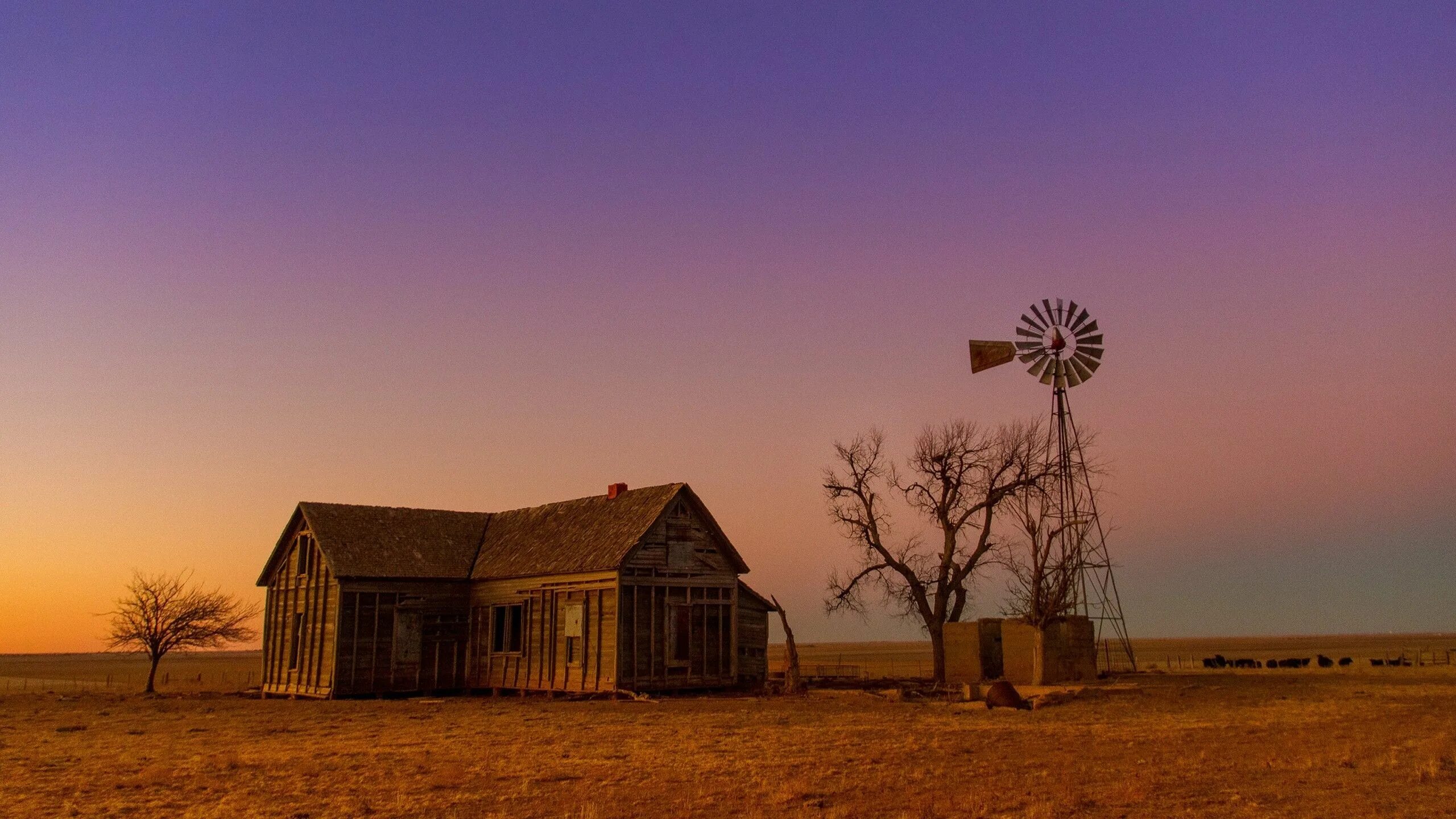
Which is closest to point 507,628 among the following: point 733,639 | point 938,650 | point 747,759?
point 733,639

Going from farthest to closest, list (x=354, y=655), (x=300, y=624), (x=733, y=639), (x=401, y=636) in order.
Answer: (x=300, y=624)
(x=401, y=636)
(x=733, y=639)
(x=354, y=655)

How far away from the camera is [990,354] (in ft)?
123

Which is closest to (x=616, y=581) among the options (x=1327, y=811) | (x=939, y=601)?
(x=939, y=601)

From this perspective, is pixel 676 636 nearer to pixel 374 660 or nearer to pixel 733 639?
pixel 733 639

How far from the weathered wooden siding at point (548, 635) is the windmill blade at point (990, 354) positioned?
14.8m

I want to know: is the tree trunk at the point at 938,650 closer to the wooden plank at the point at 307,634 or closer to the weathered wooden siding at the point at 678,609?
the weathered wooden siding at the point at 678,609

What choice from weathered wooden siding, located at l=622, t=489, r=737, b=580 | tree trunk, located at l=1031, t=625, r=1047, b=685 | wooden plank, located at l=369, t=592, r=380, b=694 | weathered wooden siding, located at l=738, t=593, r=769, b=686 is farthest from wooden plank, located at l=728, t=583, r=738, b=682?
wooden plank, located at l=369, t=592, r=380, b=694

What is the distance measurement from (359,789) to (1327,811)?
1230cm

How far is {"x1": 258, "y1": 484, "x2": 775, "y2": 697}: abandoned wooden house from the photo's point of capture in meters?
32.1

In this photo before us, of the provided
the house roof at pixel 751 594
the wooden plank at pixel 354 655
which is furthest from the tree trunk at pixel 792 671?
the wooden plank at pixel 354 655

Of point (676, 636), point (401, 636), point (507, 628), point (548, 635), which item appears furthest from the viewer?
point (507, 628)

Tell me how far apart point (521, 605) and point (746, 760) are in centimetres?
1841

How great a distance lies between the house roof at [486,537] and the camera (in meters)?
33.4

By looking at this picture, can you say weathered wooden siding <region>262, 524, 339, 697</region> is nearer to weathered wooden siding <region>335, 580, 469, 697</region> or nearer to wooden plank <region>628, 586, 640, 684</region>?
weathered wooden siding <region>335, 580, 469, 697</region>
